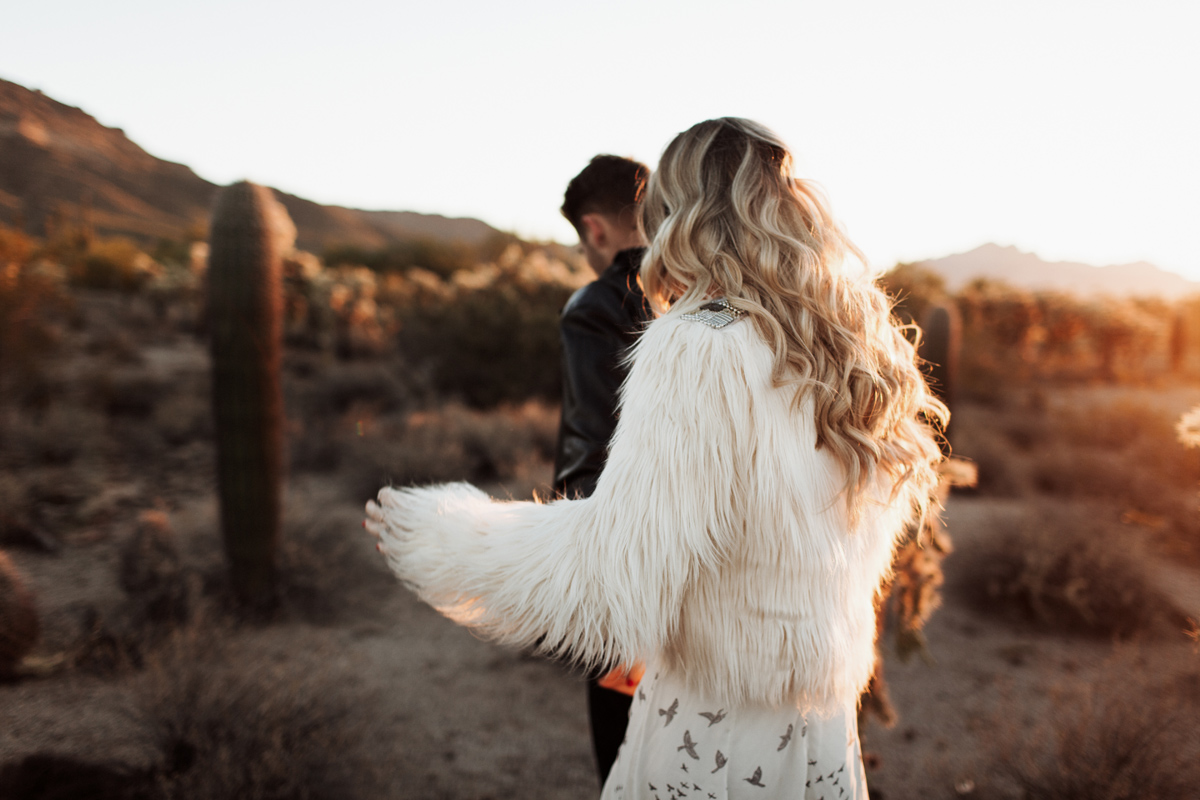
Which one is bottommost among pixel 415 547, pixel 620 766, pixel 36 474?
pixel 36 474

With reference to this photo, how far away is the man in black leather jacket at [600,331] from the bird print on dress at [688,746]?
0.45 m

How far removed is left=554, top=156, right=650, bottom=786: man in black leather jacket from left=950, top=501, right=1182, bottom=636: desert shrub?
4.84m

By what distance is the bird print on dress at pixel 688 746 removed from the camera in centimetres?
128

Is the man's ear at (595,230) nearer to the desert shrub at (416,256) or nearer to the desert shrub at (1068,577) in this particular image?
the desert shrub at (1068,577)

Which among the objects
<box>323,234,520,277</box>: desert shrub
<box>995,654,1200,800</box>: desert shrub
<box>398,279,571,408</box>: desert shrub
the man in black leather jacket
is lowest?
<box>995,654,1200,800</box>: desert shrub

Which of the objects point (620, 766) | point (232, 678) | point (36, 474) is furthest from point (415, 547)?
point (36, 474)

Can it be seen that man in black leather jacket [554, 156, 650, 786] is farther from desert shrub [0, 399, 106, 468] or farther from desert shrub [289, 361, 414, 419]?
desert shrub [289, 361, 414, 419]

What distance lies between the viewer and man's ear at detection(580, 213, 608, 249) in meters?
2.03

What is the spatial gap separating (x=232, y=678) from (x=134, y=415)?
8.52 metres

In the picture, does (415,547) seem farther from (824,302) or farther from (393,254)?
(393,254)

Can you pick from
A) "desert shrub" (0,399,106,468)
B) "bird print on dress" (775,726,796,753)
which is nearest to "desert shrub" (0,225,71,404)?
"desert shrub" (0,399,106,468)

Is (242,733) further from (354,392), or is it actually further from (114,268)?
(114,268)

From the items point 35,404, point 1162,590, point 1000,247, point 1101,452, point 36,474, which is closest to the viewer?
point 1162,590

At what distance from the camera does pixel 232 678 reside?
3.02 m
